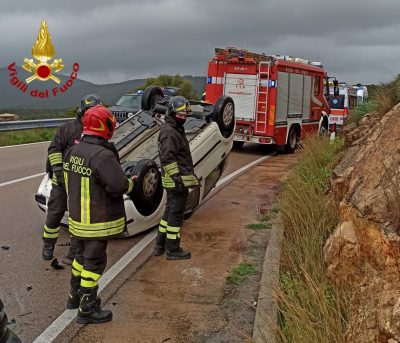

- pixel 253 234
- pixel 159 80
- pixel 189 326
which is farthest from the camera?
pixel 159 80

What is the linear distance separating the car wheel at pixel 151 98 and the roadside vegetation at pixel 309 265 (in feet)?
8.26

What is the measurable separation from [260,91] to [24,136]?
8.62 metres

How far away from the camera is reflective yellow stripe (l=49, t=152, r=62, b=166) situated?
5.39 metres

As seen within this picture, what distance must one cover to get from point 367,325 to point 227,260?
2.81 m

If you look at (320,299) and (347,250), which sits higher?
(347,250)

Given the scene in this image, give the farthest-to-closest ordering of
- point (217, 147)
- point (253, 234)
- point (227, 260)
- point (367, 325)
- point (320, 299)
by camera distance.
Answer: point (217, 147) < point (253, 234) < point (227, 260) < point (320, 299) < point (367, 325)

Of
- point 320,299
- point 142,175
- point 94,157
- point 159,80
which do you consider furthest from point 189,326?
point 159,80

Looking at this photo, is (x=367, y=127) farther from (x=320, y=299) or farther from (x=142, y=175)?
(x=320, y=299)

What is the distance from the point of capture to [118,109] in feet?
50.5

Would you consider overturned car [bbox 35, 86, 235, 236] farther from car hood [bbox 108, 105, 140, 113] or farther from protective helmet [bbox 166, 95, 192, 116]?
car hood [bbox 108, 105, 140, 113]

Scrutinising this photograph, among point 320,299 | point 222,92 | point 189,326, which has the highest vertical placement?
point 222,92

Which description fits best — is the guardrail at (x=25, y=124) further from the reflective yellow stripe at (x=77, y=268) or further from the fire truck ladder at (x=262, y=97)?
the reflective yellow stripe at (x=77, y=268)

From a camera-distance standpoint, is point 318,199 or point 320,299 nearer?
point 320,299

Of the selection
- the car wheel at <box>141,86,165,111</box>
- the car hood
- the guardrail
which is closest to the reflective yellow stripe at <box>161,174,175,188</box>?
the car wheel at <box>141,86,165,111</box>
